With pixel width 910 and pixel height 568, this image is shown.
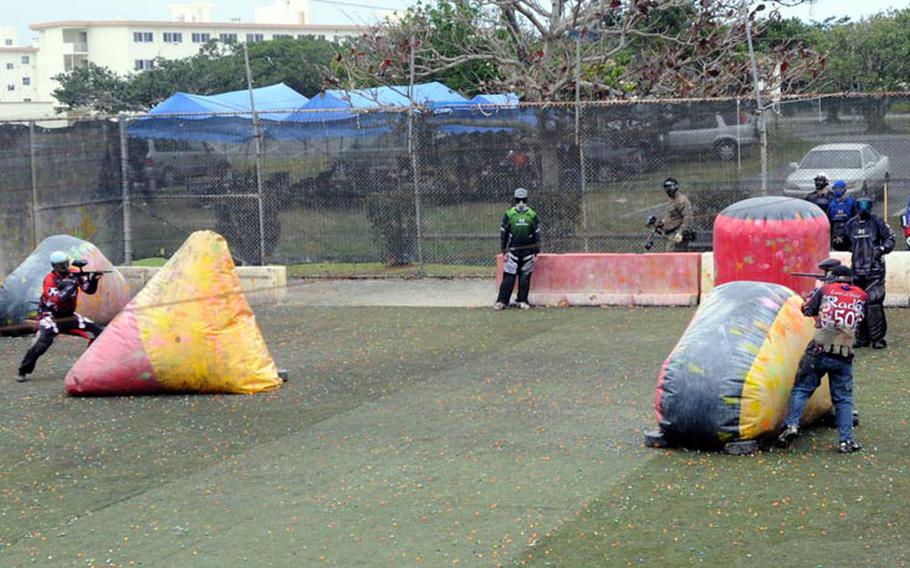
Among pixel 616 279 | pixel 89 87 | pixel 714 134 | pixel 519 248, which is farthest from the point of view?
pixel 89 87

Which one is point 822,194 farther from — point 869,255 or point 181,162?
point 181,162

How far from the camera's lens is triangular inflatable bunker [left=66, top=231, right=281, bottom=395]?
12.7m

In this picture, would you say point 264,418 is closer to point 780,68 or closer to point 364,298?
point 364,298

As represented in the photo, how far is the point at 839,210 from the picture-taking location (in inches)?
651

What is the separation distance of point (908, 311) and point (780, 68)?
8.66 m

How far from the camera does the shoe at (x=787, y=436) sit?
32.3 ft

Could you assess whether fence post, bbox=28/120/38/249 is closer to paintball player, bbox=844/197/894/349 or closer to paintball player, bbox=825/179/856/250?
paintball player, bbox=825/179/856/250

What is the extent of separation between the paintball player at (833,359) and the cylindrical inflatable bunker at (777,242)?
453 centimetres

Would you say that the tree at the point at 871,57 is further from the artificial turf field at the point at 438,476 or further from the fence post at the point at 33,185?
the artificial turf field at the point at 438,476

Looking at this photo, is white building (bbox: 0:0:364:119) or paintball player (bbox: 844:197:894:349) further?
white building (bbox: 0:0:364:119)

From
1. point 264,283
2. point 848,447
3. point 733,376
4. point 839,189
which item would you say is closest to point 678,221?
point 839,189

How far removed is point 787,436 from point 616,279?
7.83 metres

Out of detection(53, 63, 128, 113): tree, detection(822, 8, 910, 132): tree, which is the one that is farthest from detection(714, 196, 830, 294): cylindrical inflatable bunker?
detection(53, 63, 128, 113): tree

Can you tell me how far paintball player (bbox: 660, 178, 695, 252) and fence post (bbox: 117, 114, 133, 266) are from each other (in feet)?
30.6
